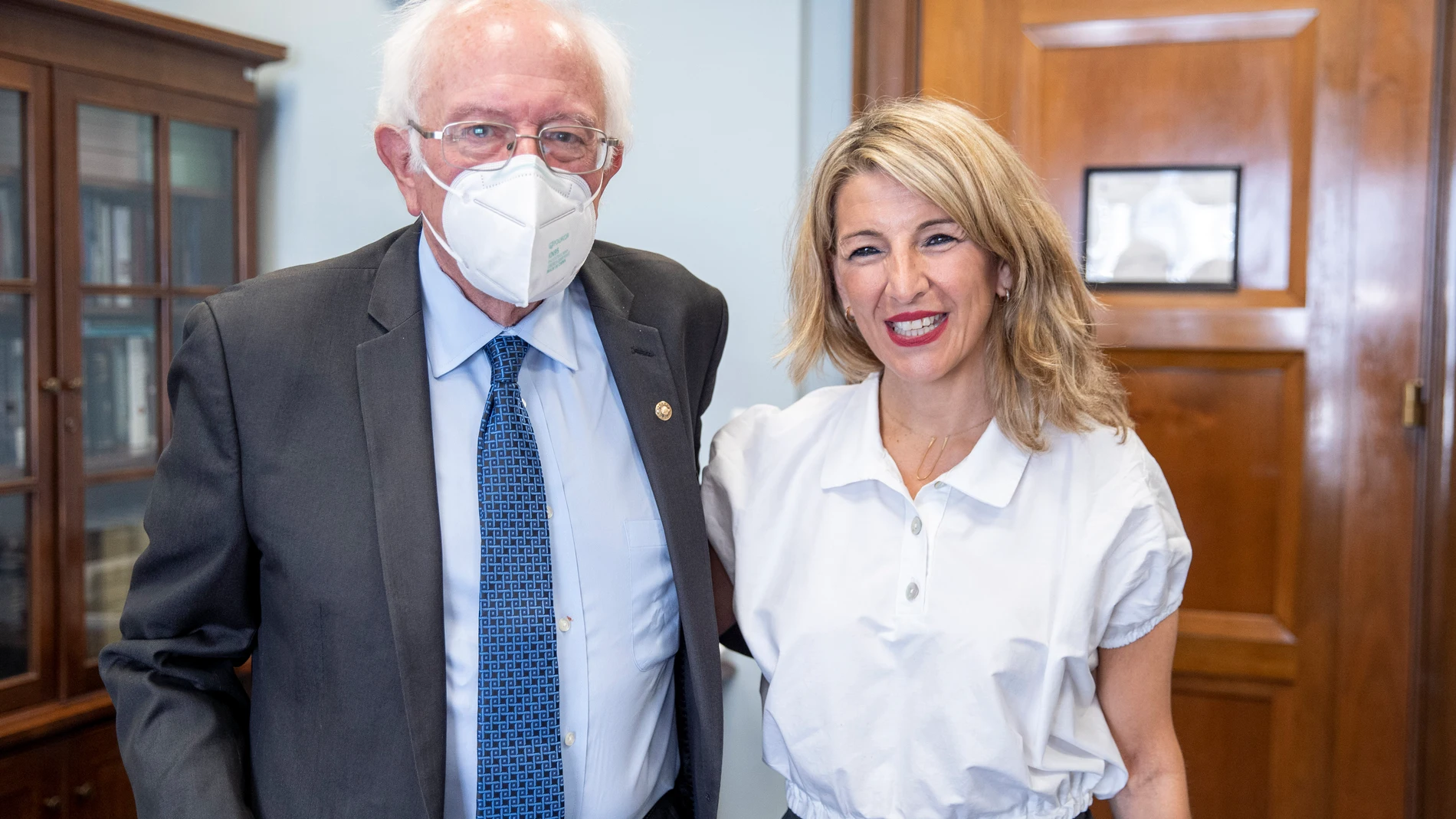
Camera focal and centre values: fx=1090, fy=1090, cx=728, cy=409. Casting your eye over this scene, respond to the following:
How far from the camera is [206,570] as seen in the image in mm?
1100

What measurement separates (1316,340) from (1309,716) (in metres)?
0.70

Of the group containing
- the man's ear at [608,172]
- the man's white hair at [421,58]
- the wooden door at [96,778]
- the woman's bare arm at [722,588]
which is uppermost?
the man's white hair at [421,58]

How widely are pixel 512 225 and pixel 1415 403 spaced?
166 cm

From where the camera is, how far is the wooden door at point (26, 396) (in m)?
2.23

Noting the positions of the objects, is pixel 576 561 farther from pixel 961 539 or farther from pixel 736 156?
pixel 736 156

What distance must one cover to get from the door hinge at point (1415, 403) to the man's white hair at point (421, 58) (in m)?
1.53

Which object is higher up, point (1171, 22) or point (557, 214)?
point (1171, 22)

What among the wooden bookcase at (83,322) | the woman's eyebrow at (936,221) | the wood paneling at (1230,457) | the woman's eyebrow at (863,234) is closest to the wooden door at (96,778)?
the wooden bookcase at (83,322)

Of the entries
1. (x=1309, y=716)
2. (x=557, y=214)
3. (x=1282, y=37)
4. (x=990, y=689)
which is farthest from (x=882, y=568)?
(x=1282, y=37)

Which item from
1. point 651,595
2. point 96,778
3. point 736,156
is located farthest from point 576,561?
point 96,778

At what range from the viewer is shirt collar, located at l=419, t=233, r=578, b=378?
3.99ft

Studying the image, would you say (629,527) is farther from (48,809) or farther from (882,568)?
(48,809)

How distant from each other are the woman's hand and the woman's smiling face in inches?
15.8

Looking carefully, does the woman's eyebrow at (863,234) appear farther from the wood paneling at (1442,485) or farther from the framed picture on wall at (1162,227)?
the wood paneling at (1442,485)
